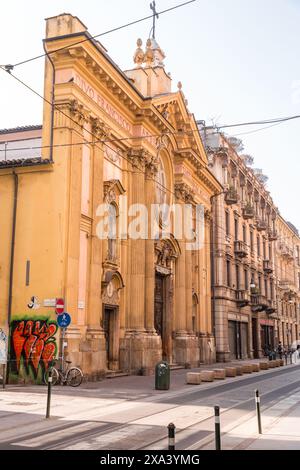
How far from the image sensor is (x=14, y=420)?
36.9 feet

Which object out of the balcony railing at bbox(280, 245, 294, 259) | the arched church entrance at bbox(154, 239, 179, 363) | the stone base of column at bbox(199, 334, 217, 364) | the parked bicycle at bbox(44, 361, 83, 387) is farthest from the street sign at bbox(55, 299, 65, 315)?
the balcony railing at bbox(280, 245, 294, 259)

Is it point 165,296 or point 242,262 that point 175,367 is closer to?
point 165,296

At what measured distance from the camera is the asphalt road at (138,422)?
906cm

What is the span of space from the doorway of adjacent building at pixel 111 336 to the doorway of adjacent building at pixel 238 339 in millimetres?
19039

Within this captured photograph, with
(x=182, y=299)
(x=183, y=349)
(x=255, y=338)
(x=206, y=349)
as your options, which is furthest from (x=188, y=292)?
(x=255, y=338)

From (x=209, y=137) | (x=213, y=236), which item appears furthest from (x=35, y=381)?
(x=209, y=137)

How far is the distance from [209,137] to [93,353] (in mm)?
Answer: 27098

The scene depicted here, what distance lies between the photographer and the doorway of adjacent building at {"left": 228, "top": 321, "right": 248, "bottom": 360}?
42.4m

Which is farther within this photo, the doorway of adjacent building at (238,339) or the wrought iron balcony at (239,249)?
the wrought iron balcony at (239,249)

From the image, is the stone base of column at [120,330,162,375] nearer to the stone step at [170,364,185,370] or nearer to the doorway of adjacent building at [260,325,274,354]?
the stone step at [170,364,185,370]

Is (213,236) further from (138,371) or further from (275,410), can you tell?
(275,410)

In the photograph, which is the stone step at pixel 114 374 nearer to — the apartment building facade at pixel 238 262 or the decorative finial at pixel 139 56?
the decorative finial at pixel 139 56

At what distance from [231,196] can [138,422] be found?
33478mm

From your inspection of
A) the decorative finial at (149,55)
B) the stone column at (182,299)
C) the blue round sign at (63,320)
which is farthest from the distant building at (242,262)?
the blue round sign at (63,320)
